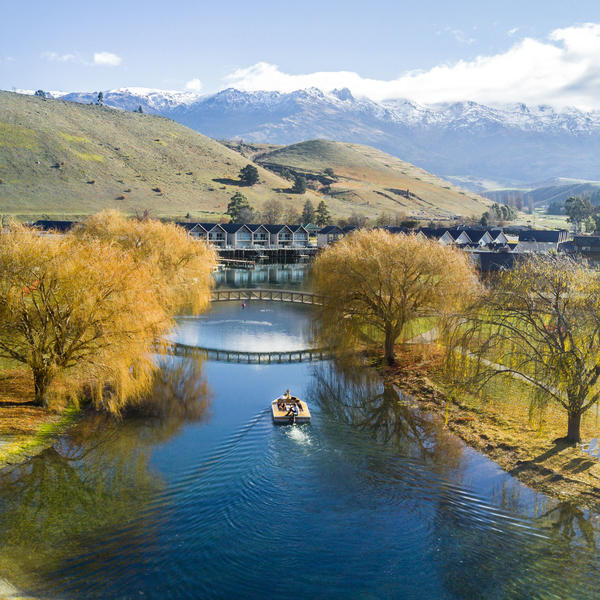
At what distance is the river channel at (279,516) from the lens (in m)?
18.1

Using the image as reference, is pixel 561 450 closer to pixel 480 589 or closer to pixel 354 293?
pixel 480 589

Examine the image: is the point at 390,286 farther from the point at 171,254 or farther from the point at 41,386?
the point at 171,254

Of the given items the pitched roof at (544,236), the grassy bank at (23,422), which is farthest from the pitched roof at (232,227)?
the grassy bank at (23,422)

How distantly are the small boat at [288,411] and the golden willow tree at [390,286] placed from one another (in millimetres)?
13136

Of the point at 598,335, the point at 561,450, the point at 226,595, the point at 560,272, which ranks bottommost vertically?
the point at 226,595

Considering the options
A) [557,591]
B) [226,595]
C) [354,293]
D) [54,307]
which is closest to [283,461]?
[226,595]

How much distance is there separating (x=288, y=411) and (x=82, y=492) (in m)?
12.3

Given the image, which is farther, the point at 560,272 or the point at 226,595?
the point at 560,272

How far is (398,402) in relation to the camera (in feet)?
118

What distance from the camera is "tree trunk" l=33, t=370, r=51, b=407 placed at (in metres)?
30.8

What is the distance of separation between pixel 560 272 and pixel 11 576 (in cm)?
2786

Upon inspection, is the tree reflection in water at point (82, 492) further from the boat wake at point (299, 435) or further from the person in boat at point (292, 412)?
the boat wake at point (299, 435)

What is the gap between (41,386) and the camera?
3116 centimetres

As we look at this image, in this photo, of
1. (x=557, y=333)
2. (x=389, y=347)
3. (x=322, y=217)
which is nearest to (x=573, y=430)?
(x=557, y=333)
